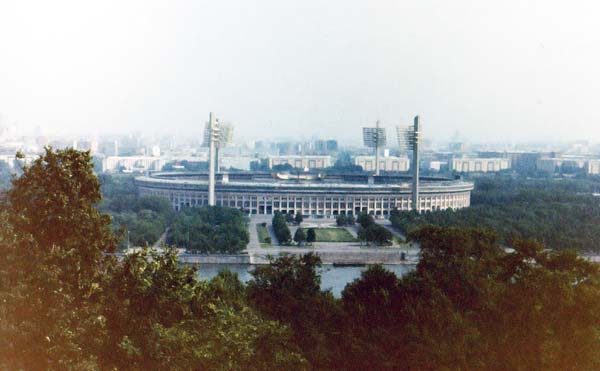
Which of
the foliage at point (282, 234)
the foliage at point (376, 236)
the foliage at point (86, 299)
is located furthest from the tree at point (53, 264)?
the foliage at point (282, 234)

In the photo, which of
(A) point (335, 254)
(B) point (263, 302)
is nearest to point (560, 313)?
(B) point (263, 302)

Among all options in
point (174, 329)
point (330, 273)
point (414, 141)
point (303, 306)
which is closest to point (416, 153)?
point (414, 141)

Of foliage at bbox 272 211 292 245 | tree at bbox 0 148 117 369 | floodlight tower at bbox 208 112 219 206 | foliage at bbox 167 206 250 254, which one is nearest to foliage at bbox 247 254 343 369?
tree at bbox 0 148 117 369

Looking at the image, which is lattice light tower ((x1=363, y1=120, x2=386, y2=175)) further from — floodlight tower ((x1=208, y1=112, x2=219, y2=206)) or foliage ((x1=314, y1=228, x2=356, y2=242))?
foliage ((x1=314, y1=228, x2=356, y2=242))

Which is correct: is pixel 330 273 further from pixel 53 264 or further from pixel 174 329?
pixel 53 264

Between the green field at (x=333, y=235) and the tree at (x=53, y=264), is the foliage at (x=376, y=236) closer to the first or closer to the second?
the green field at (x=333, y=235)

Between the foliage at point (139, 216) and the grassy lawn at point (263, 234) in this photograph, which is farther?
the grassy lawn at point (263, 234)
